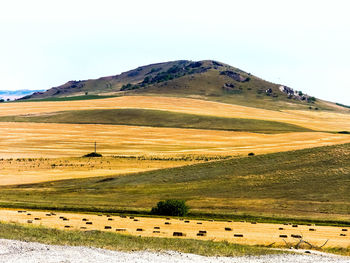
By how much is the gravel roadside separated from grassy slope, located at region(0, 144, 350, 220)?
24.7 meters

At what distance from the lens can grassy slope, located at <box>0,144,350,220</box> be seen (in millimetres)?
57094

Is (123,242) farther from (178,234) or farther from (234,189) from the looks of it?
(234,189)

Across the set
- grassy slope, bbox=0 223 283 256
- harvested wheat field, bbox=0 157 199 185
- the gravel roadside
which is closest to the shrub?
grassy slope, bbox=0 223 283 256

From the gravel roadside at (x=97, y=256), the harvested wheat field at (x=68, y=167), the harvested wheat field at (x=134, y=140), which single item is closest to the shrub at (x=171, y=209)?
the gravel roadside at (x=97, y=256)

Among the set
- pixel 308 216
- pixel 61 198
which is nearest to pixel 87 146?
pixel 61 198

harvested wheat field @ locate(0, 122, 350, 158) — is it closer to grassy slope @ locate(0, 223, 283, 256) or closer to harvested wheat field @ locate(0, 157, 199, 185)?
harvested wheat field @ locate(0, 157, 199, 185)

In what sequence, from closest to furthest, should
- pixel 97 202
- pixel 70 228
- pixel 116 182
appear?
pixel 70 228 < pixel 97 202 < pixel 116 182

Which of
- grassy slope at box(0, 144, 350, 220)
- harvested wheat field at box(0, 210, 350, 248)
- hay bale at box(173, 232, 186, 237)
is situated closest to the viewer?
harvested wheat field at box(0, 210, 350, 248)

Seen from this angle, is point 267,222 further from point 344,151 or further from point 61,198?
point 344,151

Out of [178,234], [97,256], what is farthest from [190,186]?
[97,256]

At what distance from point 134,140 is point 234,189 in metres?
90.3

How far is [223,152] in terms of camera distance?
134m

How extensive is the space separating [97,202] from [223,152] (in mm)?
76796

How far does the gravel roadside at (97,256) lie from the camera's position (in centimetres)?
2466
